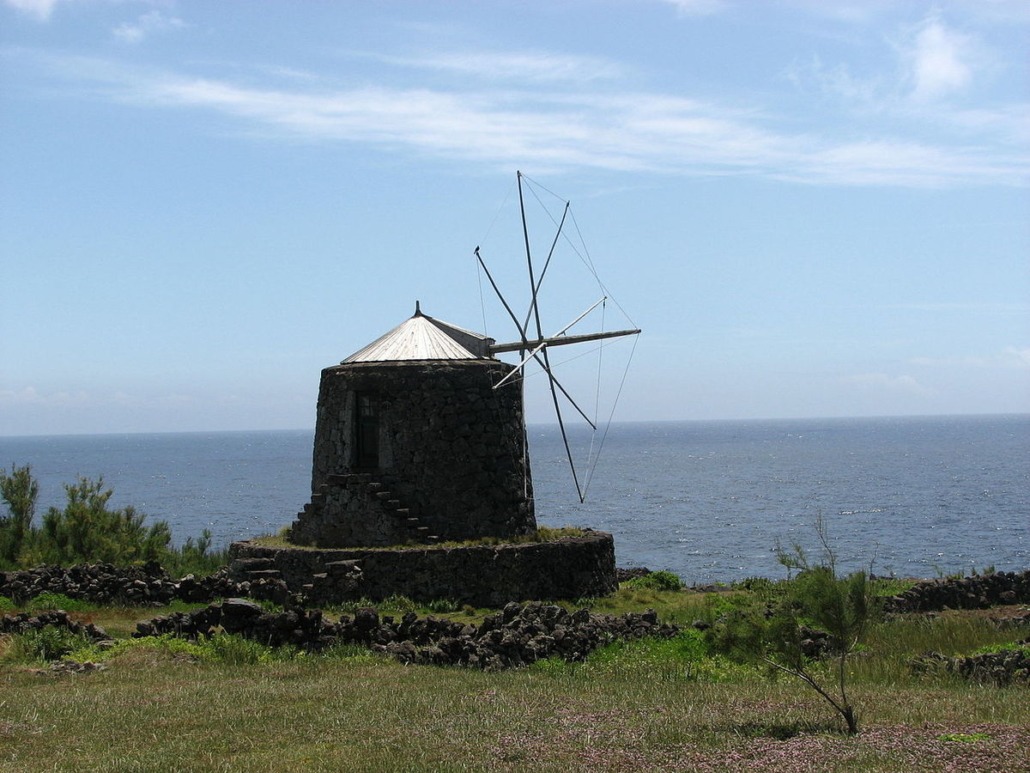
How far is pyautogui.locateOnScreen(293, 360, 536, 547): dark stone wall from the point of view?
2662 centimetres

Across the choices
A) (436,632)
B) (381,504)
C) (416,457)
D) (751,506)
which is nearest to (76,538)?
(381,504)

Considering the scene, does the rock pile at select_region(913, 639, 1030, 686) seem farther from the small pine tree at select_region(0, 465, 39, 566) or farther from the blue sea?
the small pine tree at select_region(0, 465, 39, 566)

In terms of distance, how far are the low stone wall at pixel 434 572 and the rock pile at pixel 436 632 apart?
5.22 meters

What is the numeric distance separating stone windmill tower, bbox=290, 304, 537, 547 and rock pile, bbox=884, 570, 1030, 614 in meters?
8.81

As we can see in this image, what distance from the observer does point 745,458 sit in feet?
584

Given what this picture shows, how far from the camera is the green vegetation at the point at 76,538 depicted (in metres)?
31.2

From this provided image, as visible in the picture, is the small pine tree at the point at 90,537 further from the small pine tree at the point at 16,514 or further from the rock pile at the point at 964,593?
the rock pile at the point at 964,593

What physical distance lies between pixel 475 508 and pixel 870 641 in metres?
10.5

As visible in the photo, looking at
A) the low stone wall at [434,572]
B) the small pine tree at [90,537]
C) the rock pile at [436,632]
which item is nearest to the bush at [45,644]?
the rock pile at [436,632]

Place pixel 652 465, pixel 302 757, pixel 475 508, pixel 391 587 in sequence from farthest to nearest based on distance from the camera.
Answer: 1. pixel 652 465
2. pixel 475 508
3. pixel 391 587
4. pixel 302 757

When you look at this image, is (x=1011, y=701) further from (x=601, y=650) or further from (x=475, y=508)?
(x=475, y=508)

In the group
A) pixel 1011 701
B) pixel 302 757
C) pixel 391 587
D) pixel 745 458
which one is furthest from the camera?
pixel 745 458

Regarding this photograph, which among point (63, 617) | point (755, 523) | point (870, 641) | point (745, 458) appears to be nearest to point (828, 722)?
point (870, 641)

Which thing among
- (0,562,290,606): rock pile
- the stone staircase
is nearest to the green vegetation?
(0,562,290,606): rock pile
